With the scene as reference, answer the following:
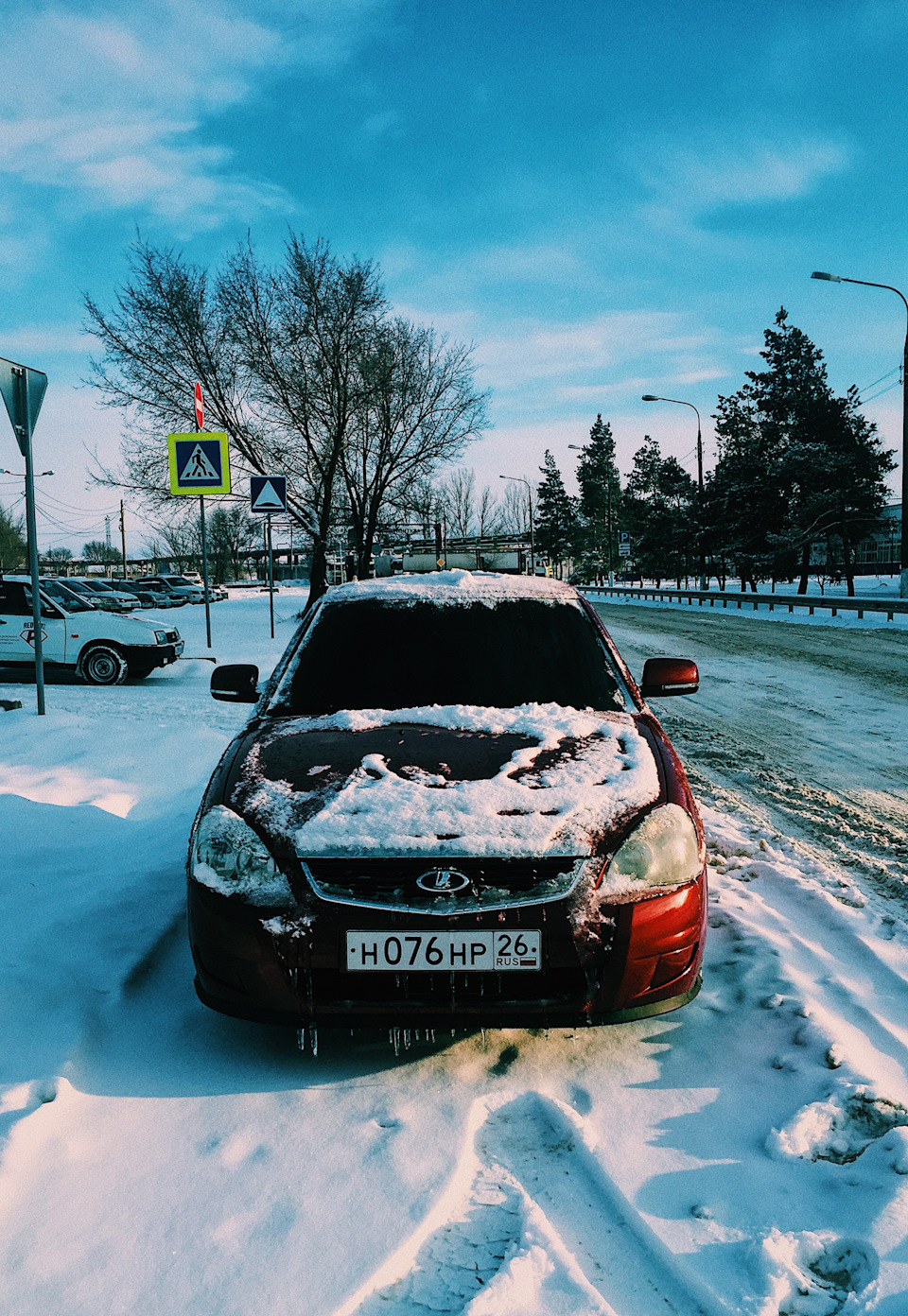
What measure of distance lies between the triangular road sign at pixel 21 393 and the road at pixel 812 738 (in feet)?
21.2

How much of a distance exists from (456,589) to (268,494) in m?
10.3

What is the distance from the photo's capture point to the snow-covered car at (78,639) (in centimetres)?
1173

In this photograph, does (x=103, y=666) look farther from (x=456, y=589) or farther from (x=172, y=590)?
(x=172, y=590)

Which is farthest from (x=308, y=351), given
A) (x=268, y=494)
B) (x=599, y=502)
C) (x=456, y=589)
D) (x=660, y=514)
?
(x=599, y=502)

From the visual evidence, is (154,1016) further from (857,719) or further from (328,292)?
(328,292)

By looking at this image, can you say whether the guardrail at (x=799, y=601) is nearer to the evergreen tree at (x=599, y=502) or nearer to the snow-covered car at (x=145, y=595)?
the snow-covered car at (x=145, y=595)

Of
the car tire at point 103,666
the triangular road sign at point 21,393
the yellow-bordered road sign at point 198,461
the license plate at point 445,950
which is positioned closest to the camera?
the license plate at point 445,950

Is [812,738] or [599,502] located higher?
[599,502]

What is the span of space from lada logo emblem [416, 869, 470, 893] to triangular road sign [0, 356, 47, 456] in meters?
7.09

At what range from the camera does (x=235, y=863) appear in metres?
2.51

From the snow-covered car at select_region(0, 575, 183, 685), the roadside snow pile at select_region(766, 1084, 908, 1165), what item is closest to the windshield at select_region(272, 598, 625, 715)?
the roadside snow pile at select_region(766, 1084, 908, 1165)

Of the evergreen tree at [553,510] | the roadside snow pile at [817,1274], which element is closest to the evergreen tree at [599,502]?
the evergreen tree at [553,510]

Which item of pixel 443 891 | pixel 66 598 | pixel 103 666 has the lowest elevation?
pixel 103 666

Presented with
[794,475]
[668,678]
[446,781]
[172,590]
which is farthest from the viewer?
[172,590]
